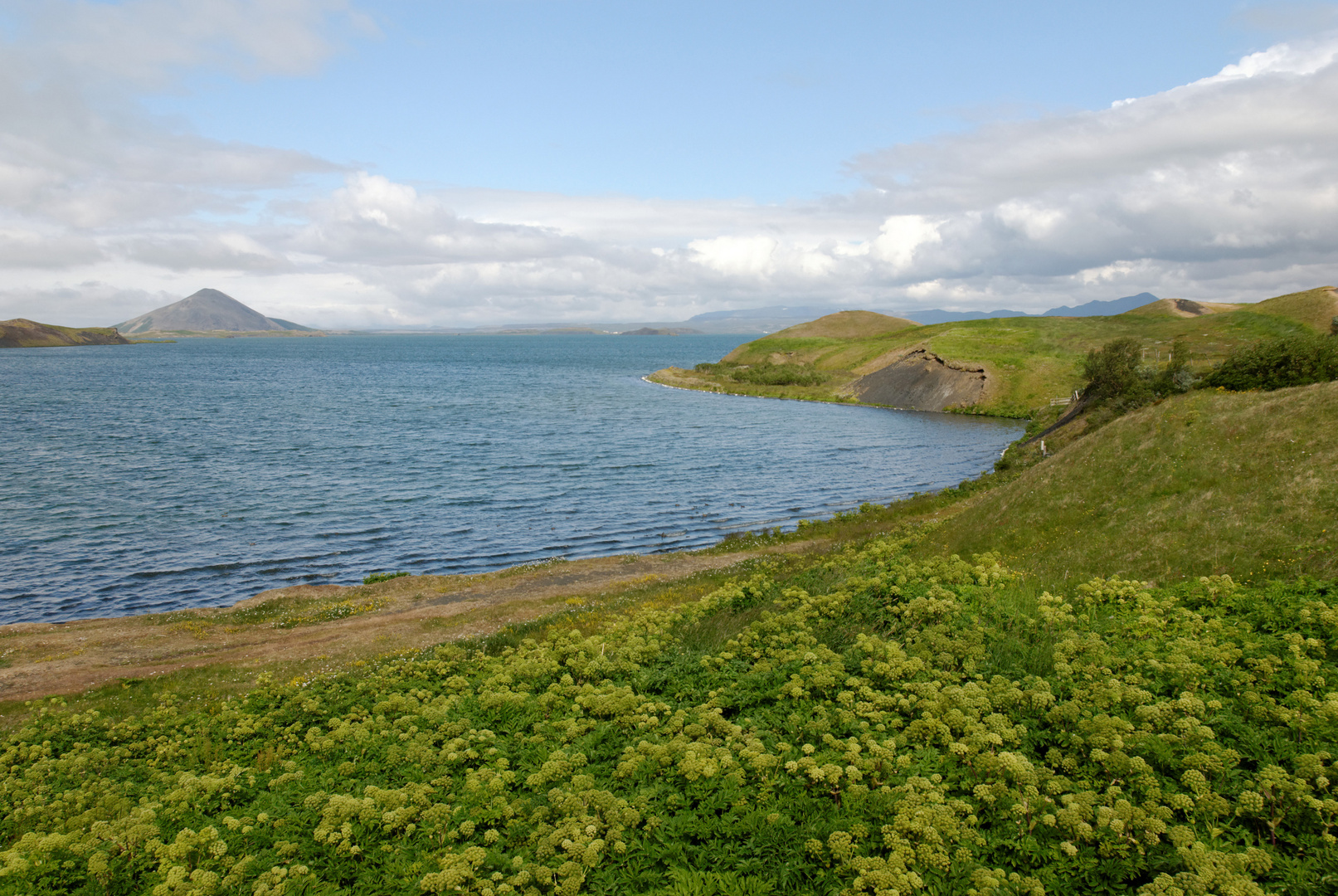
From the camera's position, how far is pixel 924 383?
394 ft

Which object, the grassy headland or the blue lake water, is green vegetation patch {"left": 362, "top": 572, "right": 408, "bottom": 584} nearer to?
A: the blue lake water

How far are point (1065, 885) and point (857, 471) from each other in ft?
188

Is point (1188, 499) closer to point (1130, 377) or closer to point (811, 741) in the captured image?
point (811, 741)

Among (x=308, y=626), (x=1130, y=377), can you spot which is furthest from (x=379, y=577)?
(x=1130, y=377)

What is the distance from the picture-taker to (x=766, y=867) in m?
11.1

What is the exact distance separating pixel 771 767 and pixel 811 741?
177 cm

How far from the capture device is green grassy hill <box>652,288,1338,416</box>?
103 meters

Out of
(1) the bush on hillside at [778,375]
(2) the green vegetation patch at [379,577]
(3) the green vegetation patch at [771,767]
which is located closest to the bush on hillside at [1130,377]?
(3) the green vegetation patch at [771,767]

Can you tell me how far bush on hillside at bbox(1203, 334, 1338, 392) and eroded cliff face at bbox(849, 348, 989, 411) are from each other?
220 feet

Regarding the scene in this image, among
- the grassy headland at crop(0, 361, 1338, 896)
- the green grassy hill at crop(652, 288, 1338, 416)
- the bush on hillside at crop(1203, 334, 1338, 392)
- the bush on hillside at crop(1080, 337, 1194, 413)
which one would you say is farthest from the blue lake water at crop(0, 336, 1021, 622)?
the bush on hillside at crop(1203, 334, 1338, 392)

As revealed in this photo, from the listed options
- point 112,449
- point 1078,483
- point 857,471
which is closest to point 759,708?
point 1078,483

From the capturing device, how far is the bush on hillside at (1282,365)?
38375 mm

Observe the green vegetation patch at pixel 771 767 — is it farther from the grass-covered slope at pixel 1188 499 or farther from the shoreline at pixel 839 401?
the shoreline at pixel 839 401

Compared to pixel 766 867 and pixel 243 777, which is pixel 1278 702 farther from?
pixel 243 777
